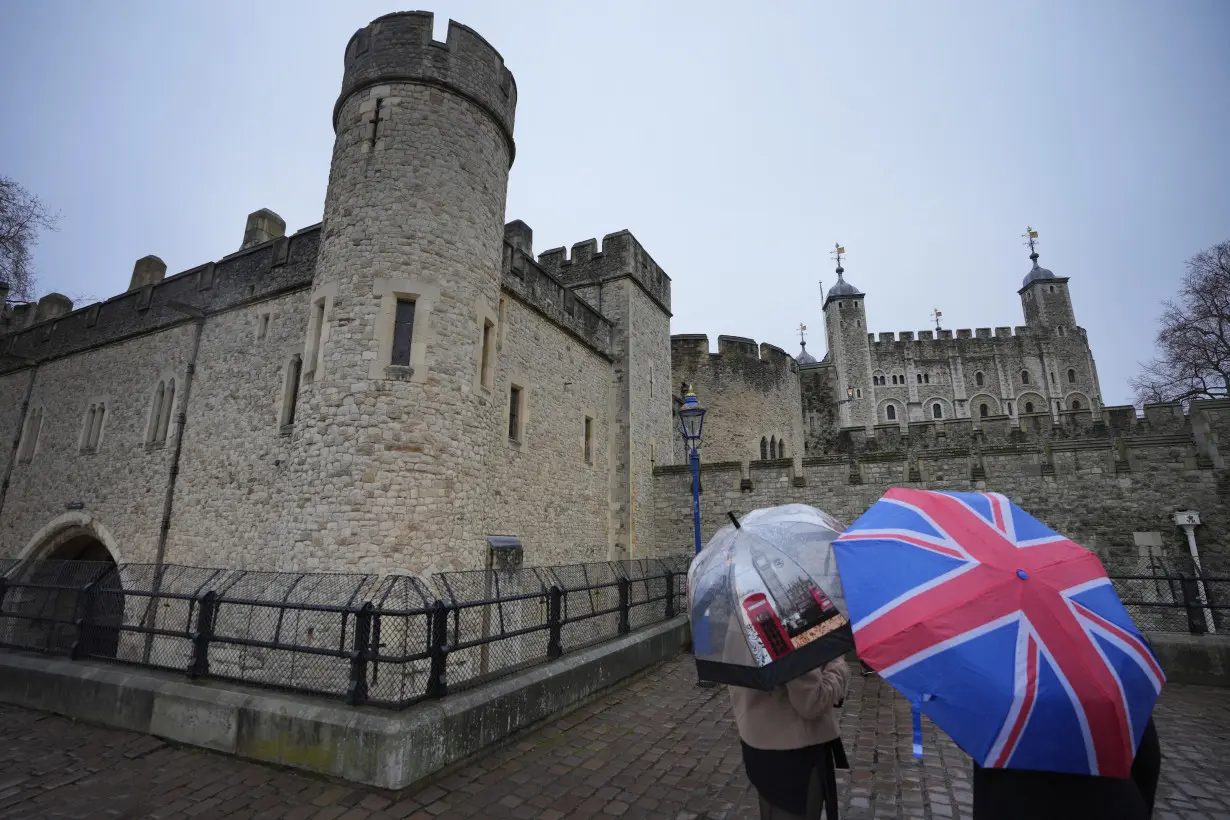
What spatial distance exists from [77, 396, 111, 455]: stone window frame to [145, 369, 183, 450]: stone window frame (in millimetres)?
2035

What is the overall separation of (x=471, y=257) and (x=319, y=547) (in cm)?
504

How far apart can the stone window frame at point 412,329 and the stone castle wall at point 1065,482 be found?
9759mm

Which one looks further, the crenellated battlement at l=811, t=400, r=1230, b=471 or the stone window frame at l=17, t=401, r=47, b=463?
the stone window frame at l=17, t=401, r=47, b=463

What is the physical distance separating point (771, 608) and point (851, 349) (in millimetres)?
52197

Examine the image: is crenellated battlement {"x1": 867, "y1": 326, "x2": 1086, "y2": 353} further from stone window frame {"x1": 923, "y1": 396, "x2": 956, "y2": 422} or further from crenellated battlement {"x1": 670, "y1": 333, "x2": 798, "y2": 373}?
crenellated battlement {"x1": 670, "y1": 333, "x2": 798, "y2": 373}

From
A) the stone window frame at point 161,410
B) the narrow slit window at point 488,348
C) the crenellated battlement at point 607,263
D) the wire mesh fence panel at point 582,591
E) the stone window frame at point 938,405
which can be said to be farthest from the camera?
the stone window frame at point 938,405

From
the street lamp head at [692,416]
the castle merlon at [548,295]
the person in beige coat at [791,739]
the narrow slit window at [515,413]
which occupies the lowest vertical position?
the person in beige coat at [791,739]

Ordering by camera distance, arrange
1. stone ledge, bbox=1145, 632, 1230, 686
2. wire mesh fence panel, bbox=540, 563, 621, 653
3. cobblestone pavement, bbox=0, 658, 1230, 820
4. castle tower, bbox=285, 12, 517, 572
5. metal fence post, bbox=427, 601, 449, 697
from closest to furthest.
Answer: cobblestone pavement, bbox=0, 658, 1230, 820 < metal fence post, bbox=427, 601, 449, 697 < stone ledge, bbox=1145, 632, 1230, 686 < wire mesh fence panel, bbox=540, 563, 621, 653 < castle tower, bbox=285, 12, 517, 572

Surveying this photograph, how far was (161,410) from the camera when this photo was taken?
42.4 ft

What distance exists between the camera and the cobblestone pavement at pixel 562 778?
3842mm

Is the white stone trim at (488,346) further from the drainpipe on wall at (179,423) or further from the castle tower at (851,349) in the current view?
the castle tower at (851,349)

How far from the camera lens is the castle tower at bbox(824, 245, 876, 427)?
48.4 m

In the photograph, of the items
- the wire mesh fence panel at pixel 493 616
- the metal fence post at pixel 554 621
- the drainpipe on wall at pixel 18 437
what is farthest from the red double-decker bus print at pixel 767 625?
the drainpipe on wall at pixel 18 437

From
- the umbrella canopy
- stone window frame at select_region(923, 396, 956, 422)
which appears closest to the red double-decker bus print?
the umbrella canopy
